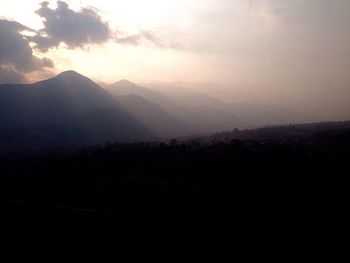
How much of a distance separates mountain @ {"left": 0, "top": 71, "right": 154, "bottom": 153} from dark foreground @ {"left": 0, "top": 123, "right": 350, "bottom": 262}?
218 ft

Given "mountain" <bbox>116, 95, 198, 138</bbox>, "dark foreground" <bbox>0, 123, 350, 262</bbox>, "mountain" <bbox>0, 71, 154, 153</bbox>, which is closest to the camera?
"dark foreground" <bbox>0, 123, 350, 262</bbox>

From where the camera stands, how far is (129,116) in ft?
418

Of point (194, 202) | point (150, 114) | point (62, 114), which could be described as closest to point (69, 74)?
point (62, 114)

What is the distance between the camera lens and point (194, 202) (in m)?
13.2

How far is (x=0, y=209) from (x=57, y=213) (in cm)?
150

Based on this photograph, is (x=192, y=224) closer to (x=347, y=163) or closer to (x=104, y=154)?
(x=347, y=163)

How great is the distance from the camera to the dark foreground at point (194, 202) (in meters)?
8.55

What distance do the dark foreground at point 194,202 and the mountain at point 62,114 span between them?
218 feet

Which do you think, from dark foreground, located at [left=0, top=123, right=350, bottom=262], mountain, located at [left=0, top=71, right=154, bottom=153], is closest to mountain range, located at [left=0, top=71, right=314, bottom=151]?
A: mountain, located at [left=0, top=71, right=154, bottom=153]

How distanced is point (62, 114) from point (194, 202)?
13897 centimetres

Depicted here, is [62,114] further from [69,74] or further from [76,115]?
[69,74]

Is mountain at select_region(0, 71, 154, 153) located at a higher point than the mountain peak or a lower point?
lower

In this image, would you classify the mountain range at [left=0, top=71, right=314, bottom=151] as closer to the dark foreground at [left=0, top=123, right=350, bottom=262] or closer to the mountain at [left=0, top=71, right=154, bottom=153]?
the mountain at [left=0, top=71, right=154, bottom=153]

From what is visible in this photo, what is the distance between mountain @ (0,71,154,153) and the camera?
98938mm
